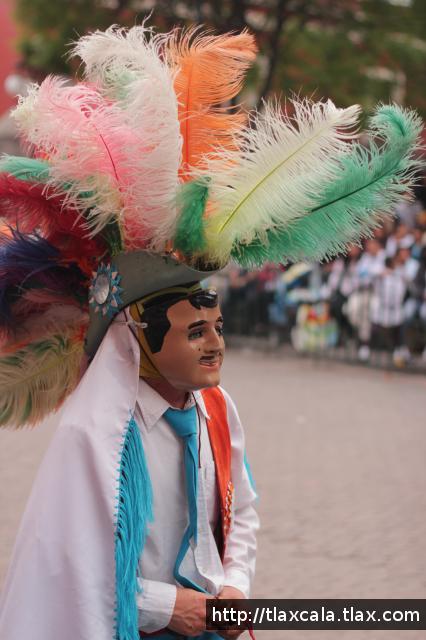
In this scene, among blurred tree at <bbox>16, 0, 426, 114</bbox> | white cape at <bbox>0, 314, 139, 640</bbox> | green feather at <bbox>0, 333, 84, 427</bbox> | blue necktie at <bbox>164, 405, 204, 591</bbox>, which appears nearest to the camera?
white cape at <bbox>0, 314, 139, 640</bbox>

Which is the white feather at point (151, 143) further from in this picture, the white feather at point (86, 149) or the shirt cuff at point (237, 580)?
the shirt cuff at point (237, 580)

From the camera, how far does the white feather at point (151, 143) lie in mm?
2752

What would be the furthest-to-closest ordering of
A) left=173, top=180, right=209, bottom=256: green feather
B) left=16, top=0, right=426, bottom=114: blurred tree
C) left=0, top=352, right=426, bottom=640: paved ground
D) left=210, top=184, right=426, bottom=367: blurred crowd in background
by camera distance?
left=16, top=0, right=426, bottom=114: blurred tree, left=210, top=184, right=426, bottom=367: blurred crowd in background, left=0, top=352, right=426, bottom=640: paved ground, left=173, top=180, right=209, bottom=256: green feather

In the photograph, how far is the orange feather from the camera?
116 inches

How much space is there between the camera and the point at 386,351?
15109mm

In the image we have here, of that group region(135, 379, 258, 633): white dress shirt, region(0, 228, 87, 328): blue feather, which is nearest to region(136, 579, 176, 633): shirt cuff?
region(135, 379, 258, 633): white dress shirt

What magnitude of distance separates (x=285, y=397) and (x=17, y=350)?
29.6ft

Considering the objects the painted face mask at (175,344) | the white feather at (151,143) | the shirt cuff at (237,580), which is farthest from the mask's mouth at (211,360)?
the shirt cuff at (237,580)

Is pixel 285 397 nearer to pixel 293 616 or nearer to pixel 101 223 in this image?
pixel 293 616

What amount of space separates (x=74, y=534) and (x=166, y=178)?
90 cm

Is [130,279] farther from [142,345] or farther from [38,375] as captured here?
[38,375]

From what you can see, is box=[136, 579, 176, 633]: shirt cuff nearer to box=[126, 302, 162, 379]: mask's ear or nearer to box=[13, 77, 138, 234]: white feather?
box=[126, 302, 162, 379]: mask's ear

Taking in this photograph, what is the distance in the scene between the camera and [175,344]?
2.91 metres

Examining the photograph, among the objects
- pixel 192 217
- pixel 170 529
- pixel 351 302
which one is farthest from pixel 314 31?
pixel 170 529
